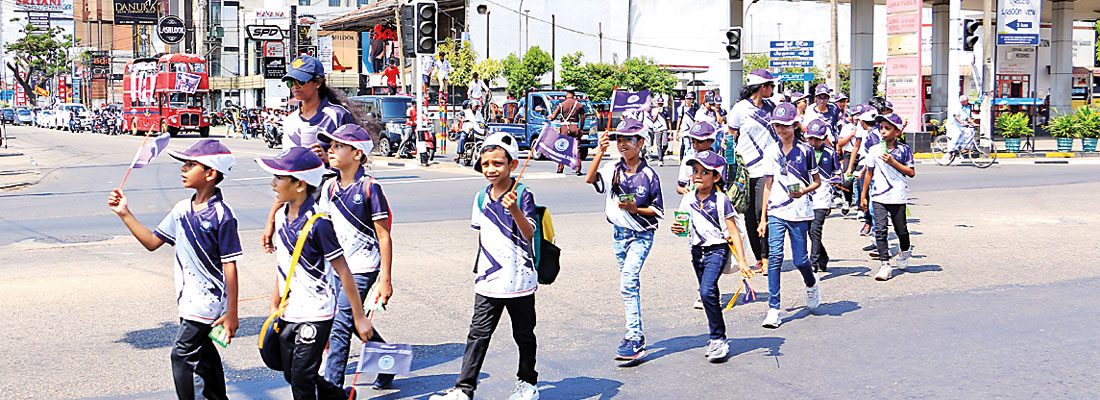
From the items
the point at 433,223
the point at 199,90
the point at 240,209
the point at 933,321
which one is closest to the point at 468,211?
the point at 433,223

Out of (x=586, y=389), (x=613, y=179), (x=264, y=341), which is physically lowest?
(x=586, y=389)

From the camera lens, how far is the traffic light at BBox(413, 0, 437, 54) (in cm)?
2077

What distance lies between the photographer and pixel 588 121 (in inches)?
1105

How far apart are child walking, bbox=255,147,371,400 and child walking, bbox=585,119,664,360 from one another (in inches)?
84.8

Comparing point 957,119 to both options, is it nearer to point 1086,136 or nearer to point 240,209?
point 1086,136

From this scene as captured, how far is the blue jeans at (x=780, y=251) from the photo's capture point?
742cm

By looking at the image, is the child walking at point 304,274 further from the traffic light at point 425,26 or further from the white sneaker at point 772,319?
the traffic light at point 425,26

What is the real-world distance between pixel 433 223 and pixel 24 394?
7.94 metres

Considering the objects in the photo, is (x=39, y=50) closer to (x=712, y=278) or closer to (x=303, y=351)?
(x=712, y=278)

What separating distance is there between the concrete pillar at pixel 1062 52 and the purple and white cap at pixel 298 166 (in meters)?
38.4

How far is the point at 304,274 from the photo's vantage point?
4473 millimetres

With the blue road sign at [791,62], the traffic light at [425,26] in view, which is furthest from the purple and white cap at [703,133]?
the blue road sign at [791,62]

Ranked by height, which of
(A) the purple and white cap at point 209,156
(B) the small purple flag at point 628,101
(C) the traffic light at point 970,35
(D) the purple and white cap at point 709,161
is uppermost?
(C) the traffic light at point 970,35

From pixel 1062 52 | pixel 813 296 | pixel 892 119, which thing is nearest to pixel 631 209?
pixel 813 296
